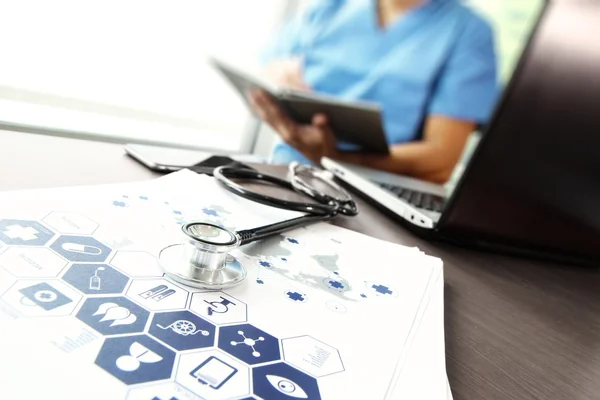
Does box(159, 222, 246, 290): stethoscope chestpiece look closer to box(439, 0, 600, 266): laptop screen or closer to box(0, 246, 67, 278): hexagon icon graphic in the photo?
box(0, 246, 67, 278): hexagon icon graphic

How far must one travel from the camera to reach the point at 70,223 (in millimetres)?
316

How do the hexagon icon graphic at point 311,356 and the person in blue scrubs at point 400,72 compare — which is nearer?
the hexagon icon graphic at point 311,356

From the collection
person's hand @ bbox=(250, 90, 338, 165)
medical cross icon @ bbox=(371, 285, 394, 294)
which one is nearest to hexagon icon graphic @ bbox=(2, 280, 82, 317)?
medical cross icon @ bbox=(371, 285, 394, 294)

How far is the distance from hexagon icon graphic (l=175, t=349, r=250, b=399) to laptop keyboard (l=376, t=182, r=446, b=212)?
17.2 inches

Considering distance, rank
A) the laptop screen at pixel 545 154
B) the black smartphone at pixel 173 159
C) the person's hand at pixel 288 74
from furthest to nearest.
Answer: the person's hand at pixel 288 74, the black smartphone at pixel 173 159, the laptop screen at pixel 545 154

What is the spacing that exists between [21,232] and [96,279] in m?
0.07

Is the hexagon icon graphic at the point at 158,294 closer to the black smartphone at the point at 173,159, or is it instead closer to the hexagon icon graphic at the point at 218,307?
the hexagon icon graphic at the point at 218,307

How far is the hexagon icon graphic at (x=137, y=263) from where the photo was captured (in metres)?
0.28

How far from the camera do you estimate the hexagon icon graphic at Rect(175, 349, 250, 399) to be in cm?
20

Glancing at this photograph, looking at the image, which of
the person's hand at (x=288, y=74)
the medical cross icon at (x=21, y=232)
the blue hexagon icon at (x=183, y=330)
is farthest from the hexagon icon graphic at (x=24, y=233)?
the person's hand at (x=288, y=74)

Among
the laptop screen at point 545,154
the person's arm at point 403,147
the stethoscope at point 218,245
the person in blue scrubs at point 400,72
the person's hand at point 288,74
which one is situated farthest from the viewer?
the person's hand at point 288,74

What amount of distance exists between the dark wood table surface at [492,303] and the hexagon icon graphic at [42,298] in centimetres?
17

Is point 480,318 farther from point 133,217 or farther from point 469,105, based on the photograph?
point 469,105

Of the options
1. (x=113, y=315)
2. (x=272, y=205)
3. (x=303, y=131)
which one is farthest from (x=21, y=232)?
(x=303, y=131)
